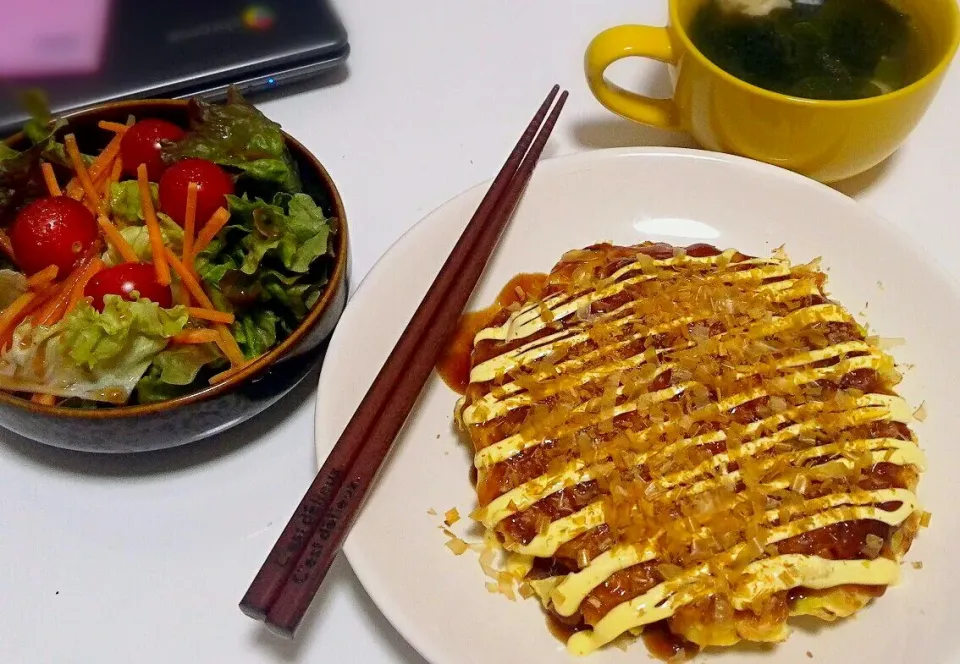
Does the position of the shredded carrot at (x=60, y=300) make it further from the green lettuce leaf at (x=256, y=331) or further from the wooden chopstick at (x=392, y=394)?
the wooden chopstick at (x=392, y=394)

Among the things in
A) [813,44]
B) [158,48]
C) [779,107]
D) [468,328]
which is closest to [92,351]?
[468,328]

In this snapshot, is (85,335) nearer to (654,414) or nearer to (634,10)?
(654,414)

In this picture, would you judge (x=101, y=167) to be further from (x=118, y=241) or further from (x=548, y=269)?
(x=548, y=269)

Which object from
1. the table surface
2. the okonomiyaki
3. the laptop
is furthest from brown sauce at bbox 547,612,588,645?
the laptop

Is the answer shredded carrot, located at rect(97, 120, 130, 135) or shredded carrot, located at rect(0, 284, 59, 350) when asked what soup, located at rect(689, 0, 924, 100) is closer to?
shredded carrot, located at rect(97, 120, 130, 135)

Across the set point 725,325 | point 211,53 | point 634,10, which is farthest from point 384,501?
point 634,10

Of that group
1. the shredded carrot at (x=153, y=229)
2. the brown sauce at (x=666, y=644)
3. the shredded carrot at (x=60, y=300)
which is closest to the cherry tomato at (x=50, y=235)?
the shredded carrot at (x=60, y=300)
